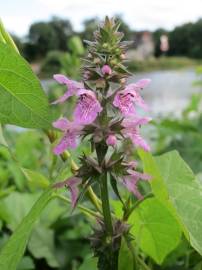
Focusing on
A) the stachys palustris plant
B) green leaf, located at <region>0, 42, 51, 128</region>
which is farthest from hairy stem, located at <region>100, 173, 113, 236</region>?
green leaf, located at <region>0, 42, 51, 128</region>

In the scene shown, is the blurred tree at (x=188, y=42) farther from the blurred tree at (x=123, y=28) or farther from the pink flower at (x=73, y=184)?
the pink flower at (x=73, y=184)

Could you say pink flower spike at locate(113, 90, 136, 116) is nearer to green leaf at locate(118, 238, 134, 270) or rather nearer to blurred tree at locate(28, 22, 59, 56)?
green leaf at locate(118, 238, 134, 270)

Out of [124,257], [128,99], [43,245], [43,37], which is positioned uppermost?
[128,99]

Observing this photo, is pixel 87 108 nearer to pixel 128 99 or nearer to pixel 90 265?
pixel 128 99

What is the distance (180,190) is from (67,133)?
0.21 meters

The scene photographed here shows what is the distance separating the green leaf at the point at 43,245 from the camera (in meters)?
1.23

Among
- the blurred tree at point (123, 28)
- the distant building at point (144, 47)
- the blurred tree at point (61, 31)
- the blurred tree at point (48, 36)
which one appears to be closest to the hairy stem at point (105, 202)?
the blurred tree at point (123, 28)

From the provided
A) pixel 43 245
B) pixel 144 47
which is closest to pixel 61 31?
pixel 43 245

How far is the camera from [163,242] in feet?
3.00

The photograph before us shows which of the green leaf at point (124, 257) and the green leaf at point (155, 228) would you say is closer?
the green leaf at point (124, 257)

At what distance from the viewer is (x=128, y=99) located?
709mm

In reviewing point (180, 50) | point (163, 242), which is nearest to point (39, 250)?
point (163, 242)

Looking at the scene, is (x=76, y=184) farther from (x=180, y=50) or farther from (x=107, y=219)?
(x=180, y=50)

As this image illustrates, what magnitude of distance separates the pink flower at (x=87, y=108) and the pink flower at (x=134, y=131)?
5cm
